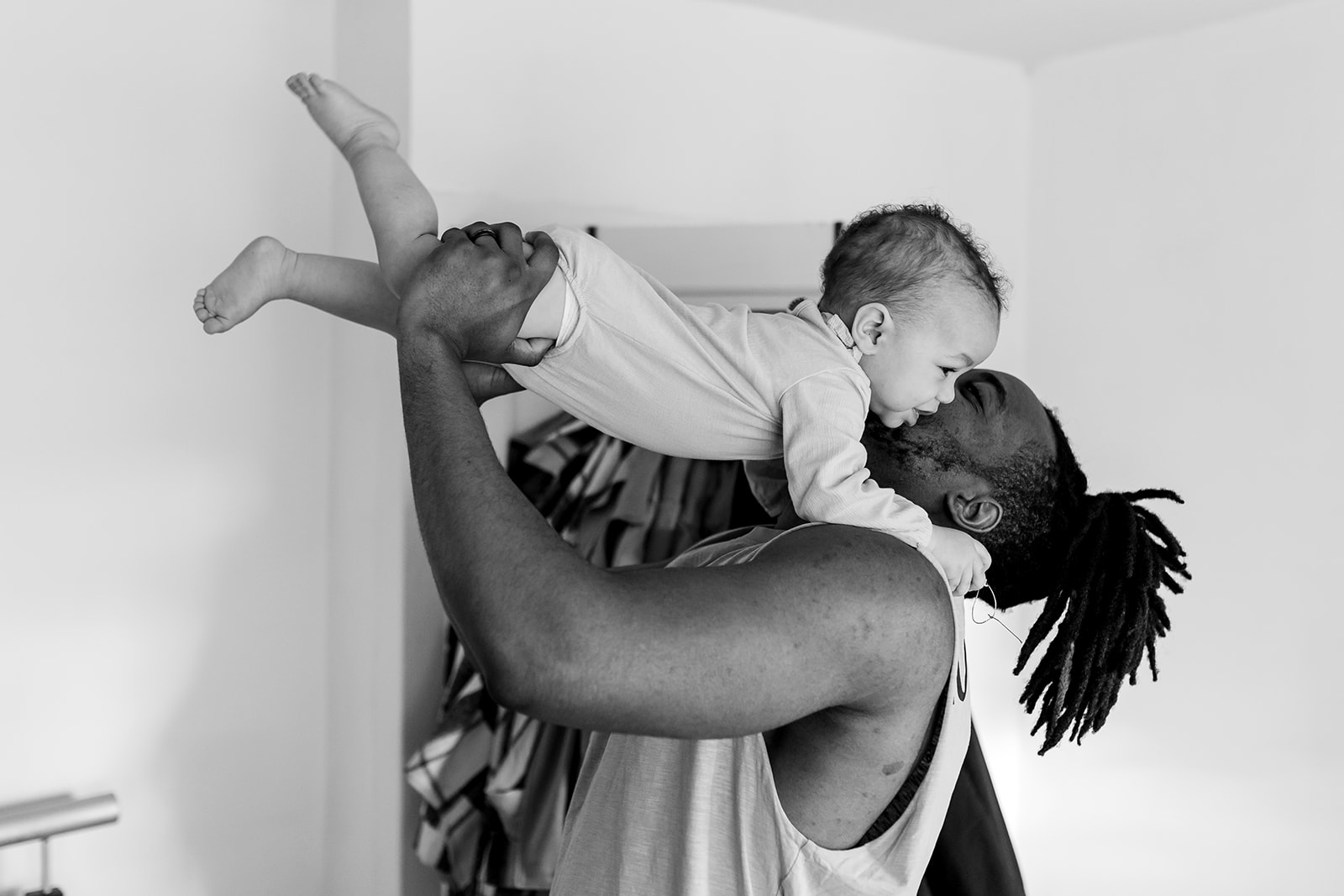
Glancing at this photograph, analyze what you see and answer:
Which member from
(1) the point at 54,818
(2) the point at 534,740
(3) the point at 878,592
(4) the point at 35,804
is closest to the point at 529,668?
(3) the point at 878,592

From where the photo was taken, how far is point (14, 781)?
1729 millimetres

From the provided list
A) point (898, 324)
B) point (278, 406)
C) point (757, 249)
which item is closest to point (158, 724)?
point (278, 406)

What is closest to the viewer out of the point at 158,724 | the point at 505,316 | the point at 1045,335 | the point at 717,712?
the point at 717,712

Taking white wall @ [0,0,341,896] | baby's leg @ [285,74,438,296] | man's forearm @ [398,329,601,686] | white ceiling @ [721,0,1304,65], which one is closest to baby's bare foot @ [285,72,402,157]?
baby's leg @ [285,74,438,296]

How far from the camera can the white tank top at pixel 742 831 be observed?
888 mm

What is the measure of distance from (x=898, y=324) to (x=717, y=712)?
450mm

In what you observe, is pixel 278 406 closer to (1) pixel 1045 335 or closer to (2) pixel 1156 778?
(1) pixel 1045 335

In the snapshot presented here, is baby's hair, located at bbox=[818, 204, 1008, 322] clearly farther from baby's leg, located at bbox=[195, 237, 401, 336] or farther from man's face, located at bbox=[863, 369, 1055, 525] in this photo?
baby's leg, located at bbox=[195, 237, 401, 336]

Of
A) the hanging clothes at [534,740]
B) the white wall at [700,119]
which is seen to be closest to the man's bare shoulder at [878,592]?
the hanging clothes at [534,740]

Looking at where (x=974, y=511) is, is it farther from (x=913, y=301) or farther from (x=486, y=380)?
(x=486, y=380)

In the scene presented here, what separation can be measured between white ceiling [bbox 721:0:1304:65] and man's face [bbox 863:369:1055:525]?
1.23 m

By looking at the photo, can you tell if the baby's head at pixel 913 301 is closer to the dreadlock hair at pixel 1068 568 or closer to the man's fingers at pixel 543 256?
the dreadlock hair at pixel 1068 568

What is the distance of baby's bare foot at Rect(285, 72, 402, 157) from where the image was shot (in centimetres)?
107

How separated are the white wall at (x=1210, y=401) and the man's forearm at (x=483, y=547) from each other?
5.75ft
